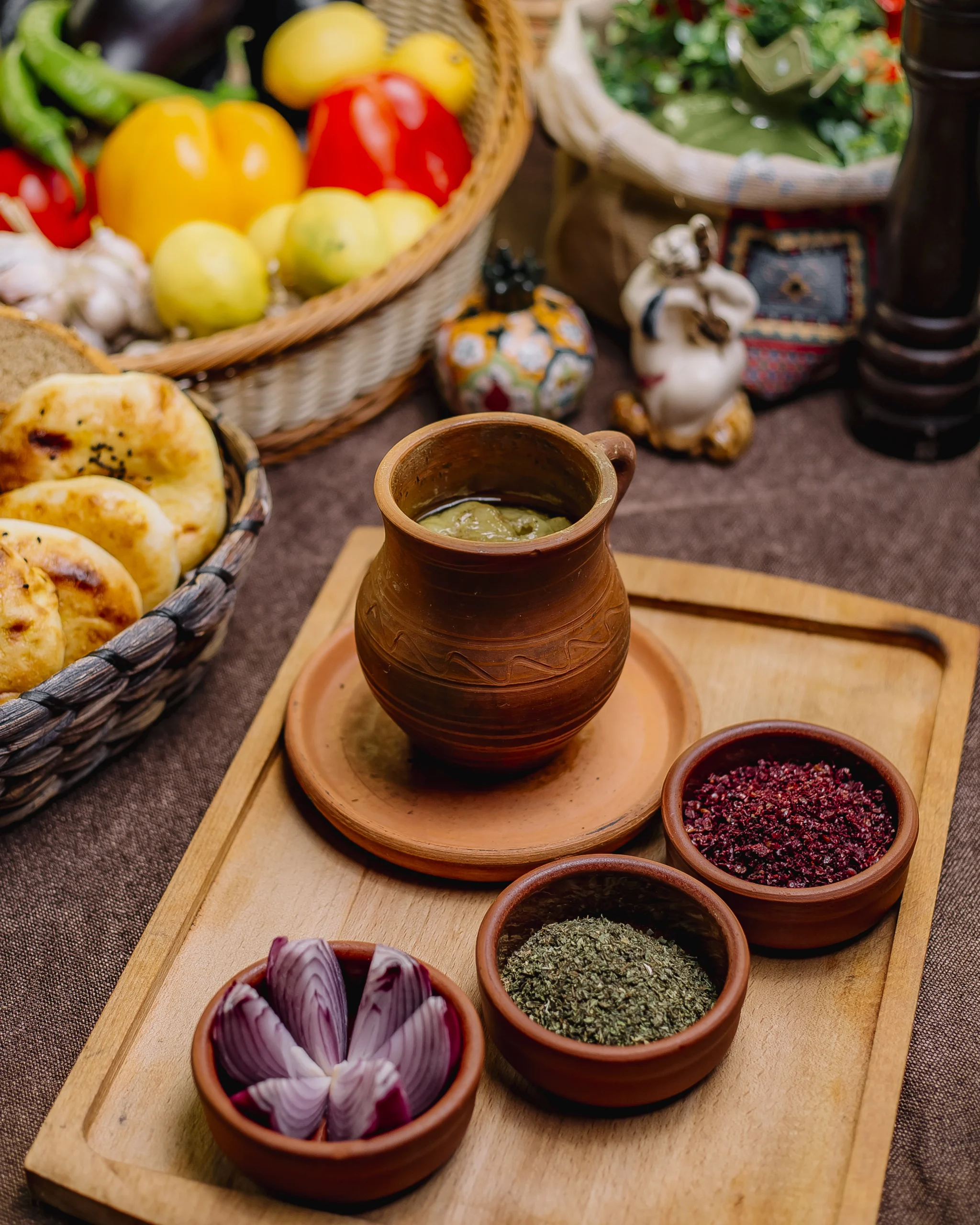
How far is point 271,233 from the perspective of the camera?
5.89ft

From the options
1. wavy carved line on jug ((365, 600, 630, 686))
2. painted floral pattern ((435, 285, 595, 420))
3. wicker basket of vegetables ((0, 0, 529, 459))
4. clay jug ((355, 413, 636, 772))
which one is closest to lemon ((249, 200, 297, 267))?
wicker basket of vegetables ((0, 0, 529, 459))

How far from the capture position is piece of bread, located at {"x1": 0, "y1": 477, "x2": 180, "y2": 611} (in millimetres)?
1147

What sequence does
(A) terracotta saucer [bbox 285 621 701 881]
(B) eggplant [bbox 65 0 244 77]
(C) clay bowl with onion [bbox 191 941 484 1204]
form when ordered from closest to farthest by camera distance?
(C) clay bowl with onion [bbox 191 941 484 1204] → (A) terracotta saucer [bbox 285 621 701 881] → (B) eggplant [bbox 65 0 244 77]

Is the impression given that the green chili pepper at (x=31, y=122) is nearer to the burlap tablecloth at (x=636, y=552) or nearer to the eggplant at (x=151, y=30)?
the eggplant at (x=151, y=30)

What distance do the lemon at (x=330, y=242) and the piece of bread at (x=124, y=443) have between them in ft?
1.70

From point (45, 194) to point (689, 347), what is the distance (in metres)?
1.04

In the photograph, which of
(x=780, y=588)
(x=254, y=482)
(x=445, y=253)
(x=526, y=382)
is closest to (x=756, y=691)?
(x=780, y=588)

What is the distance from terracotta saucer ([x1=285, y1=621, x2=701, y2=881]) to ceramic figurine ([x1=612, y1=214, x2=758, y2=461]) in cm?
63

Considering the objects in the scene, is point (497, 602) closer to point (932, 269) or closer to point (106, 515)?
point (106, 515)

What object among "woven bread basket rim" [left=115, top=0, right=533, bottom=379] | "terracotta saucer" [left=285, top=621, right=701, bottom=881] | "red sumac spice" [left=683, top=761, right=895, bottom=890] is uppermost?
"woven bread basket rim" [left=115, top=0, right=533, bottom=379]

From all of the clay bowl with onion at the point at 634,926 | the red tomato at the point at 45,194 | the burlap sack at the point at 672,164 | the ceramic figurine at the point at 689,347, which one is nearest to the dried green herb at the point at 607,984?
the clay bowl with onion at the point at 634,926

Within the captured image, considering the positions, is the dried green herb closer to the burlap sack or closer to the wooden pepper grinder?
A: the wooden pepper grinder

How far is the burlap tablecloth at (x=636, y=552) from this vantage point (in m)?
0.96

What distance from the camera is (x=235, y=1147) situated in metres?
0.78
